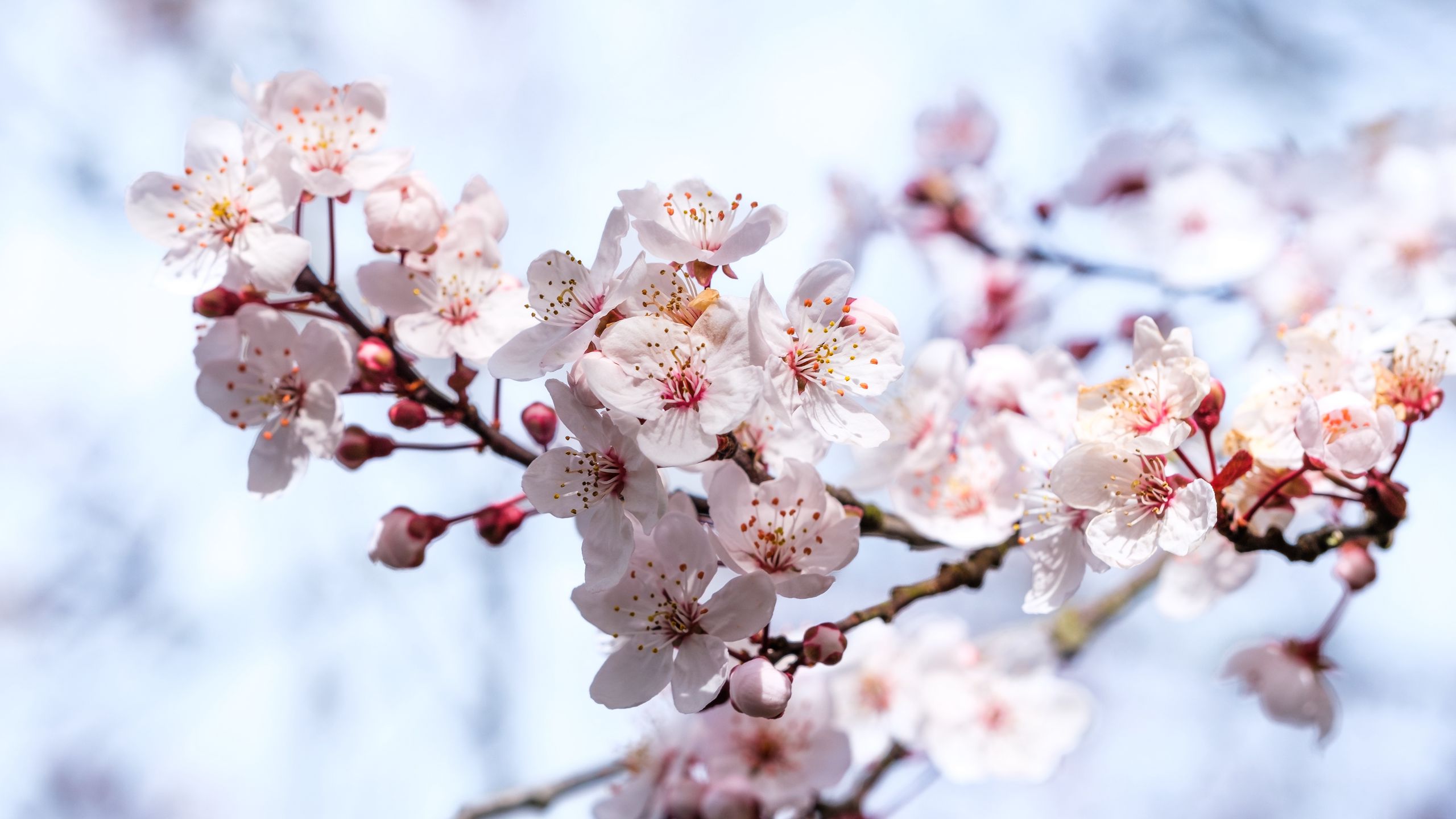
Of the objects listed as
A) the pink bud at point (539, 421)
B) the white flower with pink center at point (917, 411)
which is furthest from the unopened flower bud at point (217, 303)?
the white flower with pink center at point (917, 411)

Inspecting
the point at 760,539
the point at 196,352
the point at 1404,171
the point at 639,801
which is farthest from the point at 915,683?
the point at 1404,171

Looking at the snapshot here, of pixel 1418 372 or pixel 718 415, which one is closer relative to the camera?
pixel 718 415

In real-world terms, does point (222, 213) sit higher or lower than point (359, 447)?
higher

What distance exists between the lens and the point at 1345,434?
1.04 metres

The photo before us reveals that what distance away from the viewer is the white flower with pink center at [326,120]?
1297mm

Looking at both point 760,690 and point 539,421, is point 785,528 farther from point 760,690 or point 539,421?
point 539,421

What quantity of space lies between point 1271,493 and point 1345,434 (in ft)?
0.36

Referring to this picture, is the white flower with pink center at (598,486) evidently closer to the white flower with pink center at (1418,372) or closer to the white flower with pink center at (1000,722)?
the white flower with pink center at (1418,372)

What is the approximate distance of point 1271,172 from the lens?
2662mm

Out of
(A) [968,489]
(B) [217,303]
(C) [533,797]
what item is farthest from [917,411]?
(C) [533,797]

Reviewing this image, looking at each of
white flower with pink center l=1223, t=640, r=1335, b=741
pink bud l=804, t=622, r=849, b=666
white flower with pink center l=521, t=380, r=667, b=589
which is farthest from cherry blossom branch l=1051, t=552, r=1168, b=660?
white flower with pink center l=521, t=380, r=667, b=589

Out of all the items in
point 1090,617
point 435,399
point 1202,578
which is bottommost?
point 1090,617

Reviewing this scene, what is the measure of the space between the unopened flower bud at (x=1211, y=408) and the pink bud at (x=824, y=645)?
0.49 meters

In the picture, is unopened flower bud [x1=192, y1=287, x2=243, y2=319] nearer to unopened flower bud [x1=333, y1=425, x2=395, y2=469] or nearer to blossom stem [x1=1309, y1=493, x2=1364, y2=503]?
unopened flower bud [x1=333, y1=425, x2=395, y2=469]
